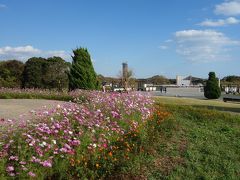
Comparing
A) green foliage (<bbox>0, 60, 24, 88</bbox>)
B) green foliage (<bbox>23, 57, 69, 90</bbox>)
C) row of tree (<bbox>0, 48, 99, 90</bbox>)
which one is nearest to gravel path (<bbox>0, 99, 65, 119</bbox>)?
row of tree (<bbox>0, 48, 99, 90</bbox>)

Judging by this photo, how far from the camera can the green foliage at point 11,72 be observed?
37325 mm

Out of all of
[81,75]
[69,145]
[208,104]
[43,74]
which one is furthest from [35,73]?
[69,145]

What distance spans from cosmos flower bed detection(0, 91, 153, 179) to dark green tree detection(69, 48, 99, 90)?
39.1 feet

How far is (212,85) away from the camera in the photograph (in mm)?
40094

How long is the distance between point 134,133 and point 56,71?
28978 mm

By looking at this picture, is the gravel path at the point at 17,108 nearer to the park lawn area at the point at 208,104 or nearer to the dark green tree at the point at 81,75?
the dark green tree at the point at 81,75

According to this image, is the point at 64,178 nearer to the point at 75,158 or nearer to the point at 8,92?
the point at 75,158

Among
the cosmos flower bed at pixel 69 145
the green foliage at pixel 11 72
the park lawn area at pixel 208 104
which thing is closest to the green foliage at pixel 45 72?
the green foliage at pixel 11 72

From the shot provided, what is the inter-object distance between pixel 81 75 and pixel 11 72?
24.4 meters

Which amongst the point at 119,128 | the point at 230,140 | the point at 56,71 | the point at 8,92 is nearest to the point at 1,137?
the point at 119,128

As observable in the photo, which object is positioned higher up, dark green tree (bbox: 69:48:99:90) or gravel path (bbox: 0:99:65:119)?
dark green tree (bbox: 69:48:99:90)

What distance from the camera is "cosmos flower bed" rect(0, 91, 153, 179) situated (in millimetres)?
4324

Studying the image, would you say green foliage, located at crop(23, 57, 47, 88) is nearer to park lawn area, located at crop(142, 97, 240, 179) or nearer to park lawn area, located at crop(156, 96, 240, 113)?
park lawn area, located at crop(156, 96, 240, 113)

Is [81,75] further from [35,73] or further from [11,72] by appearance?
[11,72]
